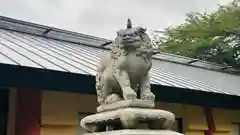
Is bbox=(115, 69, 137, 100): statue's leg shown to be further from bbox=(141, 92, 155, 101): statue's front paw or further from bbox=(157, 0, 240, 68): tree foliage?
bbox=(157, 0, 240, 68): tree foliage

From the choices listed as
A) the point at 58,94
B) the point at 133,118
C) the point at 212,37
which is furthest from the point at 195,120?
the point at 212,37

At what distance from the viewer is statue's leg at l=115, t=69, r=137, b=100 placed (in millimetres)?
4598

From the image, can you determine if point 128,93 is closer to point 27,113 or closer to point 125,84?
point 125,84

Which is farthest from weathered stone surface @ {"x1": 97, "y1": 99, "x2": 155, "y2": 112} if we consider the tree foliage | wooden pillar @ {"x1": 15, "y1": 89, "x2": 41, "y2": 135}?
the tree foliage

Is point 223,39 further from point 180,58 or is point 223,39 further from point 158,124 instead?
point 158,124

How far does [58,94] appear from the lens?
7.88 meters

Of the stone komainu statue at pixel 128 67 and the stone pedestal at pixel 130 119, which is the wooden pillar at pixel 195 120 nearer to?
the stone komainu statue at pixel 128 67

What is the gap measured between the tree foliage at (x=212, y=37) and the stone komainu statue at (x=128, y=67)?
16.9 metres

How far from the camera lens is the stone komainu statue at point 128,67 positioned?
184 inches

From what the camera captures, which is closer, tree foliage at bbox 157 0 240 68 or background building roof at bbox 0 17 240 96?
background building roof at bbox 0 17 240 96

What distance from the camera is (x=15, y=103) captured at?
7.34 meters

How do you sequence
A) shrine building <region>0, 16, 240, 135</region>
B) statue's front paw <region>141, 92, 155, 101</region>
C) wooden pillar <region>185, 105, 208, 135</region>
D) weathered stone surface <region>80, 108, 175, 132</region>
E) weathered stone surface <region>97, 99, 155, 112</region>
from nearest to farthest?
weathered stone surface <region>80, 108, 175, 132</region> < weathered stone surface <region>97, 99, 155, 112</region> < statue's front paw <region>141, 92, 155, 101</region> < shrine building <region>0, 16, 240, 135</region> < wooden pillar <region>185, 105, 208, 135</region>

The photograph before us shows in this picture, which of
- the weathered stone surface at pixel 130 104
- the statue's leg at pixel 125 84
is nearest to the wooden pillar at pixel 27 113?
the weathered stone surface at pixel 130 104

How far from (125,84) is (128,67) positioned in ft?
0.57
